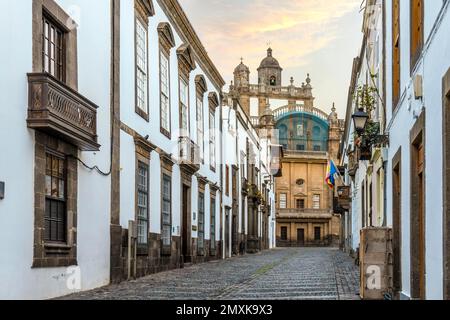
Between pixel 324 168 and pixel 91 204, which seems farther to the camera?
pixel 324 168

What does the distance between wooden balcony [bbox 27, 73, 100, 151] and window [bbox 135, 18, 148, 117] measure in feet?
14.6

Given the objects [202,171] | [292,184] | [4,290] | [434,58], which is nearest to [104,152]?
[4,290]

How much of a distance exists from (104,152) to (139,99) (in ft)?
10.9

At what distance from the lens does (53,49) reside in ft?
38.2

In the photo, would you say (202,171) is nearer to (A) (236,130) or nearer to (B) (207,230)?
(B) (207,230)

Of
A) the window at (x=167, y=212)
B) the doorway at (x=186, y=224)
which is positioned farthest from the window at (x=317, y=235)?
the window at (x=167, y=212)

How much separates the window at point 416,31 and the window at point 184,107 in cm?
1269

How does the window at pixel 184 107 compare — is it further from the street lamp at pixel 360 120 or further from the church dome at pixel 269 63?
the church dome at pixel 269 63

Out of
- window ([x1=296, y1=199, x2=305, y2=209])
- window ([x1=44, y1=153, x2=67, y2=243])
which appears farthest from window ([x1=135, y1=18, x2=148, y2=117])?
window ([x1=296, y1=199, x2=305, y2=209])

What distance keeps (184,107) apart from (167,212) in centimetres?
372

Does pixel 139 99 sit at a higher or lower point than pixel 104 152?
higher

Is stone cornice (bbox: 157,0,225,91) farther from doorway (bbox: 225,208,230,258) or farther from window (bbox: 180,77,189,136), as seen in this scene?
doorway (bbox: 225,208,230,258)

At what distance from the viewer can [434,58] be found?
7.55 metres

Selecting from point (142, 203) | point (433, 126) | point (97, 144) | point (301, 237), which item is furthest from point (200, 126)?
point (301, 237)
